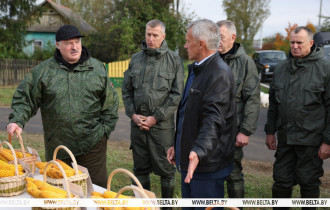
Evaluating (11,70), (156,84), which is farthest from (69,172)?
(11,70)

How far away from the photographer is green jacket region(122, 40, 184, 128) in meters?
4.42

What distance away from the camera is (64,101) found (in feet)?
11.9

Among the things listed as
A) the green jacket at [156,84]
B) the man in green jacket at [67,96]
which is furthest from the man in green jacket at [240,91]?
the man in green jacket at [67,96]

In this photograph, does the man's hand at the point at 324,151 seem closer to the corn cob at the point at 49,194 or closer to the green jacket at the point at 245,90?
the green jacket at the point at 245,90

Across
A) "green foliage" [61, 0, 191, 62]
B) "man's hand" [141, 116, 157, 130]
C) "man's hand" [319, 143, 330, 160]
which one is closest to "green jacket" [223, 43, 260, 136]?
"man's hand" [319, 143, 330, 160]

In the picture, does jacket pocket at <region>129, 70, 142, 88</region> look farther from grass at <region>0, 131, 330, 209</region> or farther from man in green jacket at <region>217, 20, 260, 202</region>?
grass at <region>0, 131, 330, 209</region>

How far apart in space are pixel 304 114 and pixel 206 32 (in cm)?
172

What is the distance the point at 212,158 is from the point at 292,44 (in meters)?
1.83

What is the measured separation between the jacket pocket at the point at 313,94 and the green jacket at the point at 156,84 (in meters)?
1.48

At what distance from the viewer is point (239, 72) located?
4145mm

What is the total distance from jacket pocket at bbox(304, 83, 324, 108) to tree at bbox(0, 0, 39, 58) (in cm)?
1546

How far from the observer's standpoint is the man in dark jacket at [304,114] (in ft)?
12.6

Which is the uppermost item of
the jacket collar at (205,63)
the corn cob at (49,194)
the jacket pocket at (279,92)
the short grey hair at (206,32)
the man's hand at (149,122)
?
the short grey hair at (206,32)

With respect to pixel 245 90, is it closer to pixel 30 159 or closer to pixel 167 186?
pixel 167 186
